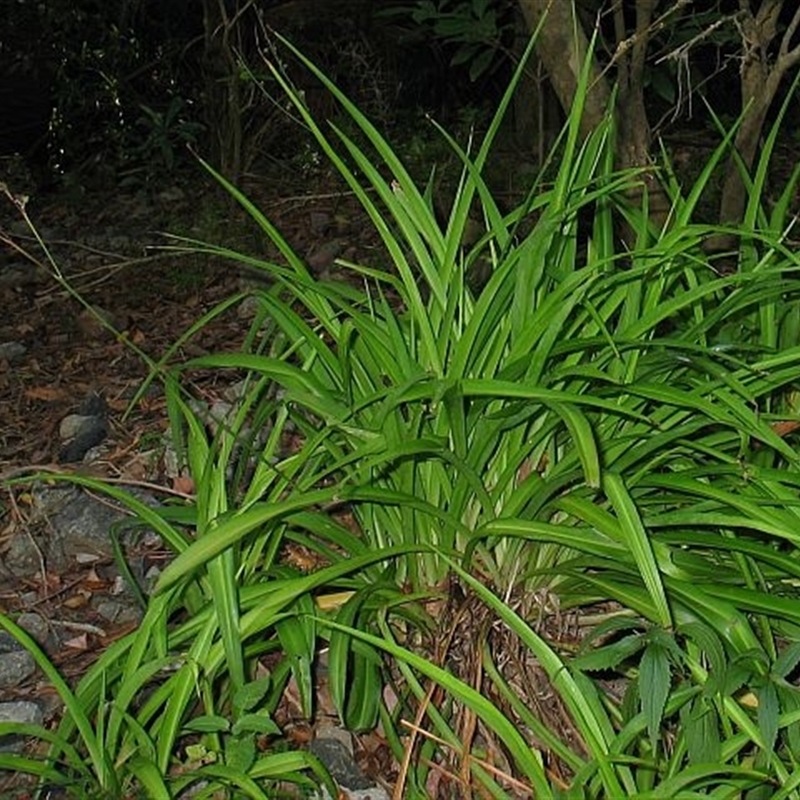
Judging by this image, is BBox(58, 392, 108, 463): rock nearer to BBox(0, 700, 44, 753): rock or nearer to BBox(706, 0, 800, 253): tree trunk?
BBox(0, 700, 44, 753): rock

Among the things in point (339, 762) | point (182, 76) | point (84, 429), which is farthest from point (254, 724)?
point (182, 76)

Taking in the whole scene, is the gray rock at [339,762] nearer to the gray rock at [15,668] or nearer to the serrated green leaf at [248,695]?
the serrated green leaf at [248,695]

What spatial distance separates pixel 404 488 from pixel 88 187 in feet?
13.0

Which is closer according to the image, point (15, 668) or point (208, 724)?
point (208, 724)

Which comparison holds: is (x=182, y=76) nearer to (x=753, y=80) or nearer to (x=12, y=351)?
(x=12, y=351)

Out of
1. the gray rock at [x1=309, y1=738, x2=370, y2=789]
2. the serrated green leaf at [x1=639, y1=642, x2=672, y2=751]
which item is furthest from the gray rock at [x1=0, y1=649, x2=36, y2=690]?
the serrated green leaf at [x1=639, y1=642, x2=672, y2=751]

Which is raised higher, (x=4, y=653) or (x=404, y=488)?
(x=404, y=488)

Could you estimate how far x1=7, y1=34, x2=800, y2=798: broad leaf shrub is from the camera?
1.97 metres

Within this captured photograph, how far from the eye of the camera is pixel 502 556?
2.24 metres

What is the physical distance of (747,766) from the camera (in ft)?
6.55

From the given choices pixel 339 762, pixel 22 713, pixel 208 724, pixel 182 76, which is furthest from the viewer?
pixel 182 76

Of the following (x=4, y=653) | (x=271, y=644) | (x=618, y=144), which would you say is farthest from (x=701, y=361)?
(x=618, y=144)

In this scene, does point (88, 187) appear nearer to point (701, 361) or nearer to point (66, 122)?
point (66, 122)

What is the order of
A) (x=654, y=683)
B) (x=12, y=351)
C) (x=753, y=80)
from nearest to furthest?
1. (x=654, y=683)
2. (x=753, y=80)
3. (x=12, y=351)
